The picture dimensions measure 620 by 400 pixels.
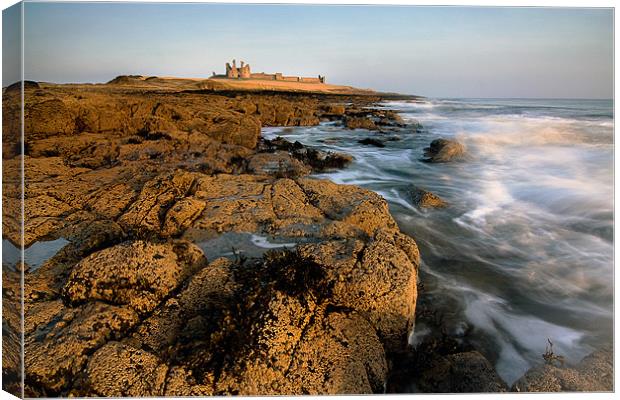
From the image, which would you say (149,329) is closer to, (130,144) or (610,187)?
(130,144)

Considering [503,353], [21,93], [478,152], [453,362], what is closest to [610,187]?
[478,152]

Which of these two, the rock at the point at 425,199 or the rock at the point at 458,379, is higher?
the rock at the point at 425,199

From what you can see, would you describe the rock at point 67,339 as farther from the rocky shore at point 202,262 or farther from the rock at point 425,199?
the rock at point 425,199

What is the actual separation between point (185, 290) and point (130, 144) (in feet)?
6.81

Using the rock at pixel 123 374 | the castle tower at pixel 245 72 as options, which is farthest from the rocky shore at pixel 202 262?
the castle tower at pixel 245 72

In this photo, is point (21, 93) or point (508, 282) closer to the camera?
point (21, 93)

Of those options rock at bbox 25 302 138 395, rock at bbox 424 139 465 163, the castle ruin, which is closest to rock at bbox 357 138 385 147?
rock at bbox 424 139 465 163

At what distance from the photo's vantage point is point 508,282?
3676 mm

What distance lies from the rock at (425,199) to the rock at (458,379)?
1.59 m

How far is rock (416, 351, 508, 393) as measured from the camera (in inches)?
118

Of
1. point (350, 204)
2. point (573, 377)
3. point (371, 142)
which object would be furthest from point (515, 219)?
point (371, 142)

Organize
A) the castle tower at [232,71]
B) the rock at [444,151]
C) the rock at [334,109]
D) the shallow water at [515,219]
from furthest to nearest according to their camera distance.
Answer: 1. the rock at [334,109]
2. the rock at [444,151]
3. the castle tower at [232,71]
4. the shallow water at [515,219]

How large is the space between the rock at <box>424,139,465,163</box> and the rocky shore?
15mm

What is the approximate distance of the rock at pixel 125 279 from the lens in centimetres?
285
